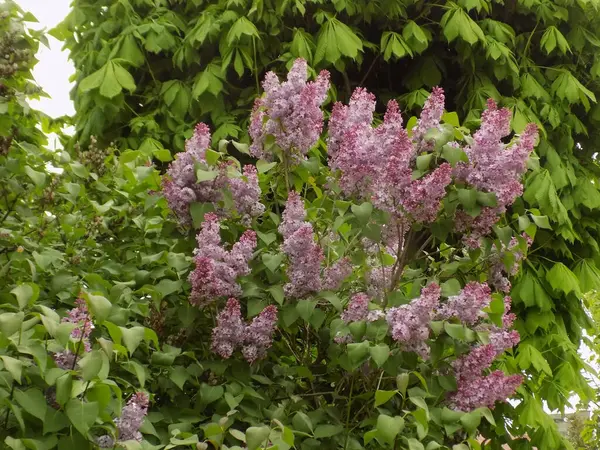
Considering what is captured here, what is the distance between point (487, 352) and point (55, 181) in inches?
54.5

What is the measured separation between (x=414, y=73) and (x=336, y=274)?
3.07 metres

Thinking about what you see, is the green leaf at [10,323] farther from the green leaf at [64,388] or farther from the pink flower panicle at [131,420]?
the pink flower panicle at [131,420]

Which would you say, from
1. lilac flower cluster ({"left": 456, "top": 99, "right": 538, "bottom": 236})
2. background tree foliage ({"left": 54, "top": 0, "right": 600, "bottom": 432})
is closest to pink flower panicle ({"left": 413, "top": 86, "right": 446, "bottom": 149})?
lilac flower cluster ({"left": 456, "top": 99, "right": 538, "bottom": 236})

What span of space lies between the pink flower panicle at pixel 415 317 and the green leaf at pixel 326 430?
1.13ft

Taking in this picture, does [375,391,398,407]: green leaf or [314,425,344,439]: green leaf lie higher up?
[375,391,398,407]: green leaf

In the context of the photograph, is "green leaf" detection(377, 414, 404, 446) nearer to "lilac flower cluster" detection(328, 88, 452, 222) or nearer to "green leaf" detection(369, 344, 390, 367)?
"green leaf" detection(369, 344, 390, 367)

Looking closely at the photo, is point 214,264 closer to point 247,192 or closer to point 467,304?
point 247,192

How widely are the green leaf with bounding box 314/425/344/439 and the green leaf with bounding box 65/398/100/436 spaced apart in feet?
2.61

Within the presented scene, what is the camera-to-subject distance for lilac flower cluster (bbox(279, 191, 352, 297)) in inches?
98.6

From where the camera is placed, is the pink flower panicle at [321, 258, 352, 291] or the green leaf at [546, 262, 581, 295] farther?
the green leaf at [546, 262, 581, 295]

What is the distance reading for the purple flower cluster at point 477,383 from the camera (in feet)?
8.43

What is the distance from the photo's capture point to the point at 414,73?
544 centimetres

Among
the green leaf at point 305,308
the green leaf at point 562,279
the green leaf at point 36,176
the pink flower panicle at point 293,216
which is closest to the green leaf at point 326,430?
the green leaf at point 305,308

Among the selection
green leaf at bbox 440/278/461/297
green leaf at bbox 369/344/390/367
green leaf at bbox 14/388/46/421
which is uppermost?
green leaf at bbox 14/388/46/421
